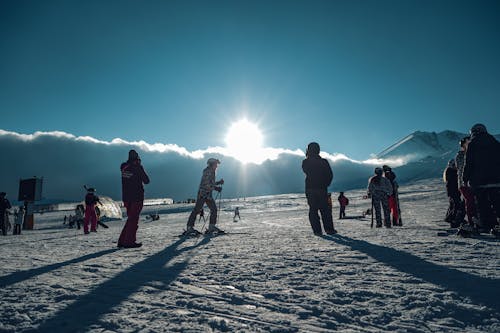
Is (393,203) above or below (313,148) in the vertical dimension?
below

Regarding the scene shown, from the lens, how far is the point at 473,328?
1972mm

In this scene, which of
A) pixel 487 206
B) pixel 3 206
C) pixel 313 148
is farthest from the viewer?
pixel 3 206

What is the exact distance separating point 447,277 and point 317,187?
5.00 meters

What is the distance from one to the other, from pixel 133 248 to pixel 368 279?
5.18m

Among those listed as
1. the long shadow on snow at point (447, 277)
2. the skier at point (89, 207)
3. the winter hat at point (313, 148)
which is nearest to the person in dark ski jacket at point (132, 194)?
the winter hat at point (313, 148)

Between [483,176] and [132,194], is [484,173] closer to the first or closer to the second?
[483,176]

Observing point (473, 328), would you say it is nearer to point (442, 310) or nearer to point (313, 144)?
point (442, 310)

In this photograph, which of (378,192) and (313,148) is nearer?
(313,148)

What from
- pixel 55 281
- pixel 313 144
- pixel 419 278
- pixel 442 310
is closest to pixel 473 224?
pixel 313 144

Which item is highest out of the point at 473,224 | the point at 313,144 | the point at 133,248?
the point at 313,144

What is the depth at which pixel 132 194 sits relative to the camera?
7.01 metres

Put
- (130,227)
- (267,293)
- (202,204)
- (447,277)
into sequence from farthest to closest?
(202,204) → (130,227) → (447,277) → (267,293)

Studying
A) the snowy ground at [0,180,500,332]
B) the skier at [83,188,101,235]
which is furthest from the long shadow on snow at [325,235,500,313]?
the skier at [83,188,101,235]

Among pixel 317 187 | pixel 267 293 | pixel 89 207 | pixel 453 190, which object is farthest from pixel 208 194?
pixel 89 207
